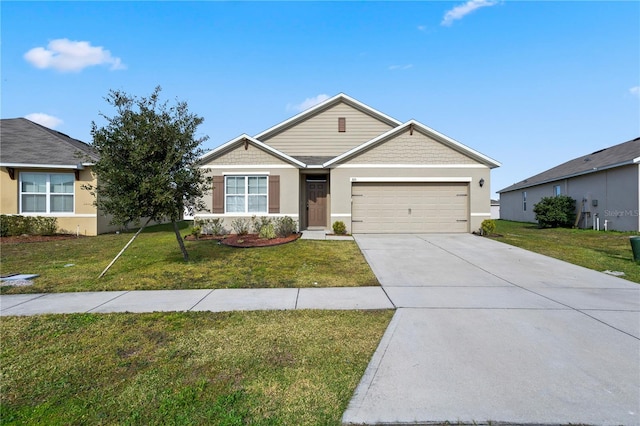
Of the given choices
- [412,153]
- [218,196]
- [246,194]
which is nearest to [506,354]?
[412,153]

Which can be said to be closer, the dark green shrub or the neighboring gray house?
the neighboring gray house

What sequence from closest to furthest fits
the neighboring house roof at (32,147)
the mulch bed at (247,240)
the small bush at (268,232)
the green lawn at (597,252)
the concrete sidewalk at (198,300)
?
1. the concrete sidewalk at (198,300)
2. the green lawn at (597,252)
3. the mulch bed at (247,240)
4. the small bush at (268,232)
5. the neighboring house roof at (32,147)

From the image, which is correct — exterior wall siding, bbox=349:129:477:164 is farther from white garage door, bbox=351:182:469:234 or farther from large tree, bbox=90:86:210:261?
large tree, bbox=90:86:210:261

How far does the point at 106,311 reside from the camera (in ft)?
16.9

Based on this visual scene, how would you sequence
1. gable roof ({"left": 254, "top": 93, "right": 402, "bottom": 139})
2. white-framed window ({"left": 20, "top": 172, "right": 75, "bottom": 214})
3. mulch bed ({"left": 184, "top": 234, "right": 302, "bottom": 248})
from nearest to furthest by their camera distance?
mulch bed ({"left": 184, "top": 234, "right": 302, "bottom": 248})
white-framed window ({"left": 20, "top": 172, "right": 75, "bottom": 214})
gable roof ({"left": 254, "top": 93, "right": 402, "bottom": 139})

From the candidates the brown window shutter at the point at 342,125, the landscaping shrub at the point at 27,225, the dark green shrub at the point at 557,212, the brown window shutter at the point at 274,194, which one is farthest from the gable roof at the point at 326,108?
the dark green shrub at the point at 557,212

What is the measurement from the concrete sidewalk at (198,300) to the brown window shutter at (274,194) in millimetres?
7602

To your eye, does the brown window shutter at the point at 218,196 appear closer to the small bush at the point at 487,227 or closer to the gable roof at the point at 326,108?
the gable roof at the point at 326,108

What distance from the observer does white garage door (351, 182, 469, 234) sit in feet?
46.9

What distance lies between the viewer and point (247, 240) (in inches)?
469

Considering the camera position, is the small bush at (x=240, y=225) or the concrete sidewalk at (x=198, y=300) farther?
the small bush at (x=240, y=225)

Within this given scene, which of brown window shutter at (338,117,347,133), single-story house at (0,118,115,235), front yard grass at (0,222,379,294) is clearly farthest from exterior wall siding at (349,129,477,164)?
single-story house at (0,118,115,235)

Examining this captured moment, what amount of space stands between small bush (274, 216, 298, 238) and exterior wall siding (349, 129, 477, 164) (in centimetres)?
398

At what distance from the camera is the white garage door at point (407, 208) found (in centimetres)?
1429
